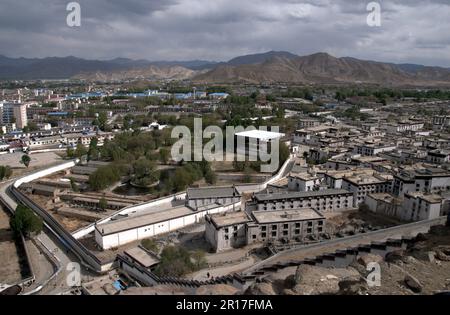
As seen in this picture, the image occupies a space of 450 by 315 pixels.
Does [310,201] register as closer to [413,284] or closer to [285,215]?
[285,215]

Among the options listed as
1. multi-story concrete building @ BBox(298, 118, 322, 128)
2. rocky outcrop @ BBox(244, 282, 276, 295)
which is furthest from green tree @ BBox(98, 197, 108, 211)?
multi-story concrete building @ BBox(298, 118, 322, 128)

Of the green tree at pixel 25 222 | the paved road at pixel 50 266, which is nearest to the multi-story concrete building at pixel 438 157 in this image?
the paved road at pixel 50 266

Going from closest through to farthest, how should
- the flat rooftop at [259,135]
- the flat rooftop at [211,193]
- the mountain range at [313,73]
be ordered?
the flat rooftop at [211,193] → the flat rooftop at [259,135] → the mountain range at [313,73]

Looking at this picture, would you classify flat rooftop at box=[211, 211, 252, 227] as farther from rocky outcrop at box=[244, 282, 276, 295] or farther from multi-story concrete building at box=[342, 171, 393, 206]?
rocky outcrop at box=[244, 282, 276, 295]

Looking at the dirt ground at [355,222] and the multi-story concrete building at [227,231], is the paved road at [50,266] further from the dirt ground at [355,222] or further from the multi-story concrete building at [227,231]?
the dirt ground at [355,222]

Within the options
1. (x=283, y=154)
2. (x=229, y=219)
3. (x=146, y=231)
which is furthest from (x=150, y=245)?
(x=283, y=154)
